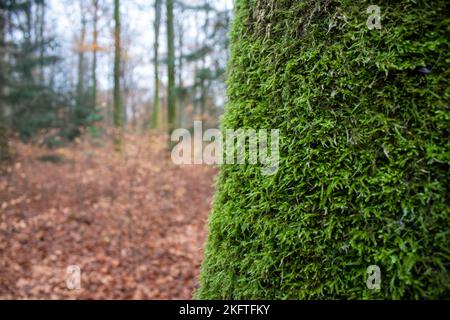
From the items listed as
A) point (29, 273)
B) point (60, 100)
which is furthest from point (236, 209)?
point (60, 100)

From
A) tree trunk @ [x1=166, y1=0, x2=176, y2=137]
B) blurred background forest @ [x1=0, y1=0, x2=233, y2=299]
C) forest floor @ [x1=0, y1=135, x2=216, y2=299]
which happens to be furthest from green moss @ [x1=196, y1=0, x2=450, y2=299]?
tree trunk @ [x1=166, y1=0, x2=176, y2=137]

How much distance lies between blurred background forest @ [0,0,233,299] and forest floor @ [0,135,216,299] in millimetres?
26

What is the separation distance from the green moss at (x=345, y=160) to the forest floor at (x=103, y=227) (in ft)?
13.7

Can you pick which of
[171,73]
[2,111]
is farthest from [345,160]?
[2,111]

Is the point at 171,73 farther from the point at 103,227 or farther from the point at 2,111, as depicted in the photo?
the point at 103,227

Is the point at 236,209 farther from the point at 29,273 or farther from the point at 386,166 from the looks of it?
the point at 29,273

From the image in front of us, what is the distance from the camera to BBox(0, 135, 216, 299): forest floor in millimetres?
5266

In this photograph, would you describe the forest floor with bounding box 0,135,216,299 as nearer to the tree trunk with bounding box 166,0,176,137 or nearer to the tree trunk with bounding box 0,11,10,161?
the tree trunk with bounding box 0,11,10,161

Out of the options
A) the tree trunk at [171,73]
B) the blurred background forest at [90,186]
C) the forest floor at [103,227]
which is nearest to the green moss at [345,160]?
the blurred background forest at [90,186]

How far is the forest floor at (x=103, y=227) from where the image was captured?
527cm

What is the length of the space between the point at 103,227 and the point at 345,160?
7.29m

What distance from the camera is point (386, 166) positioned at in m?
1.08

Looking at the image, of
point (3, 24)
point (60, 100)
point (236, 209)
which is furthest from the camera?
point (60, 100)
